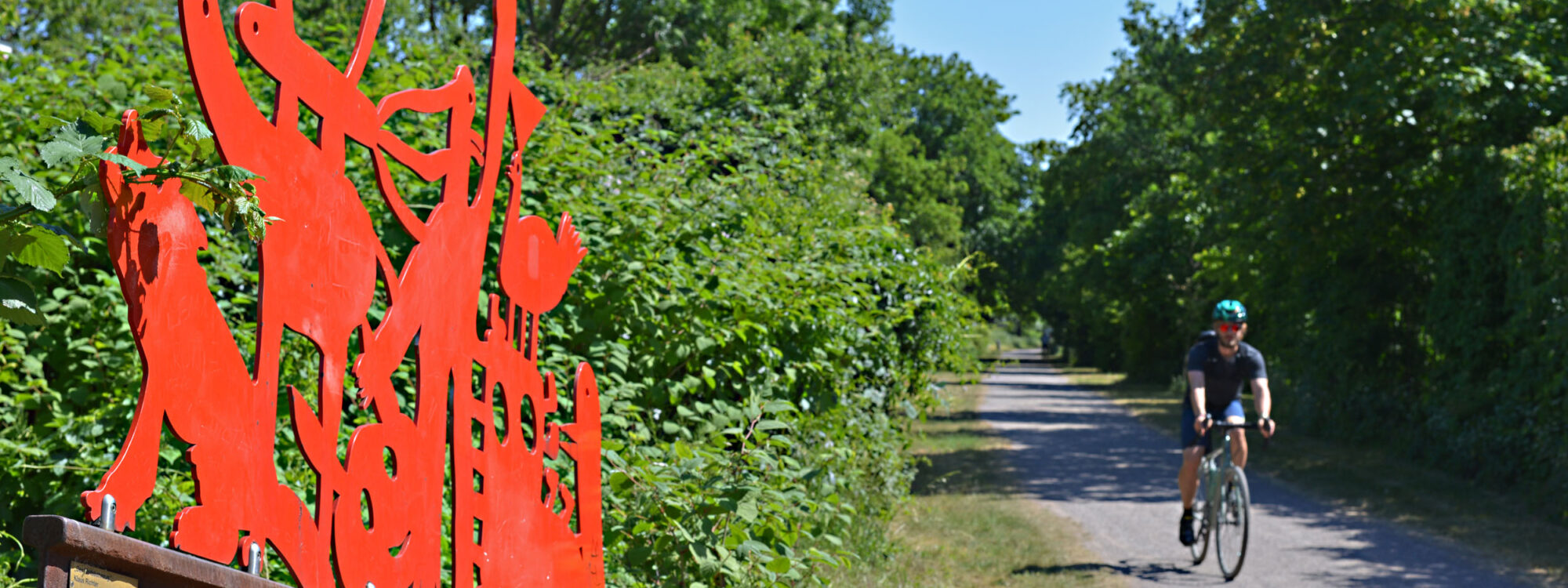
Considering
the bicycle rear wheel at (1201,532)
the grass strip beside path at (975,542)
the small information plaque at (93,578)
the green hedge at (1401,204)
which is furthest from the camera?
the green hedge at (1401,204)

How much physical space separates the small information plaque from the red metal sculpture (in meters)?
0.07

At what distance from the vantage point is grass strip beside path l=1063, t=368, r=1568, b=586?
8.50 m

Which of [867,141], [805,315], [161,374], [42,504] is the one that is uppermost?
[867,141]

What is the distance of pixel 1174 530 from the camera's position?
975 cm

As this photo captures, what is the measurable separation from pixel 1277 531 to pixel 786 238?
574 cm

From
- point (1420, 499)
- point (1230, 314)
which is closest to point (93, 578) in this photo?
point (1230, 314)

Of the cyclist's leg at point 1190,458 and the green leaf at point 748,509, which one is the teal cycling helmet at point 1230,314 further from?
the green leaf at point 748,509

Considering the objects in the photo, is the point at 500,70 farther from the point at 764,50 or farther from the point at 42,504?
the point at 764,50

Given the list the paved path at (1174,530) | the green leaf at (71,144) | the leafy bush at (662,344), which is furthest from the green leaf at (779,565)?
the paved path at (1174,530)

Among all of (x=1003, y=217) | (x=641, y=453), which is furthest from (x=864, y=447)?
(x=1003, y=217)

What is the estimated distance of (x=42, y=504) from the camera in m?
4.07

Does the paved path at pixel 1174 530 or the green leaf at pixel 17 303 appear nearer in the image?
the green leaf at pixel 17 303

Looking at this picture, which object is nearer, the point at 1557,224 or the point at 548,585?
the point at 548,585

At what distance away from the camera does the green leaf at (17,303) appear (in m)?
1.53
